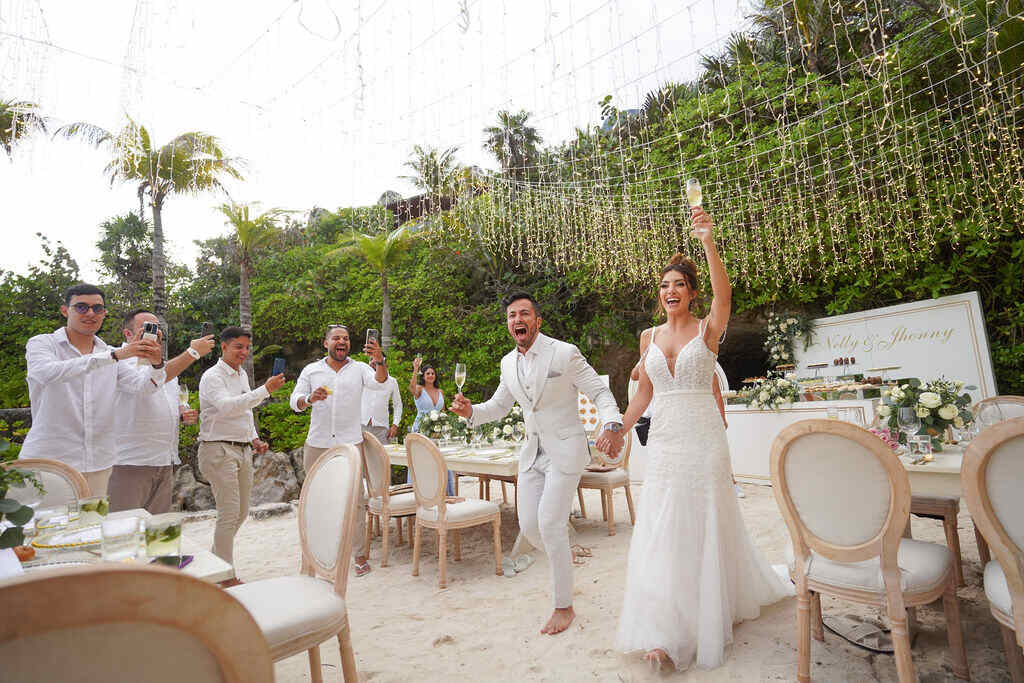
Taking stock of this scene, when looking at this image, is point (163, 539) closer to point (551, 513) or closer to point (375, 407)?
point (551, 513)

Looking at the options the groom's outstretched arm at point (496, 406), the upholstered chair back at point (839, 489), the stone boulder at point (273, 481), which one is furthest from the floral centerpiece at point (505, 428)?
the stone boulder at point (273, 481)

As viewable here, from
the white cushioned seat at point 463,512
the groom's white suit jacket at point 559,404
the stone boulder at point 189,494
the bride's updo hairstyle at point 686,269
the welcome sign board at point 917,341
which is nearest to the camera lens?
the bride's updo hairstyle at point 686,269

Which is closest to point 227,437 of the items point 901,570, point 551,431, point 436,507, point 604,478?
point 436,507

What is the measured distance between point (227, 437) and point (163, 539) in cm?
264

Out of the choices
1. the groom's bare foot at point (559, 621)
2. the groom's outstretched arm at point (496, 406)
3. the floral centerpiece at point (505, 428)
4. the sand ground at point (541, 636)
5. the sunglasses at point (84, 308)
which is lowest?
the sand ground at point (541, 636)

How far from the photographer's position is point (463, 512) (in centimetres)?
421

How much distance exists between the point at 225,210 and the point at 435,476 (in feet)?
29.5

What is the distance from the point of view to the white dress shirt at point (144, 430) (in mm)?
3488

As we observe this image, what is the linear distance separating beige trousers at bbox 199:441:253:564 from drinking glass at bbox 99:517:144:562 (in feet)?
8.23

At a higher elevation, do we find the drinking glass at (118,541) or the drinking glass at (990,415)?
the drinking glass at (118,541)

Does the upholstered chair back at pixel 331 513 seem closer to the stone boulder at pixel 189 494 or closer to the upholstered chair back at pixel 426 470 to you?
the upholstered chair back at pixel 426 470

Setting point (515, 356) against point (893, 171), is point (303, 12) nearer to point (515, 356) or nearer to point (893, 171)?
point (515, 356)

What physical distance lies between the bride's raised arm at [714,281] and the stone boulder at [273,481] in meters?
6.93

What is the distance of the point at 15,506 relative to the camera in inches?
57.2
